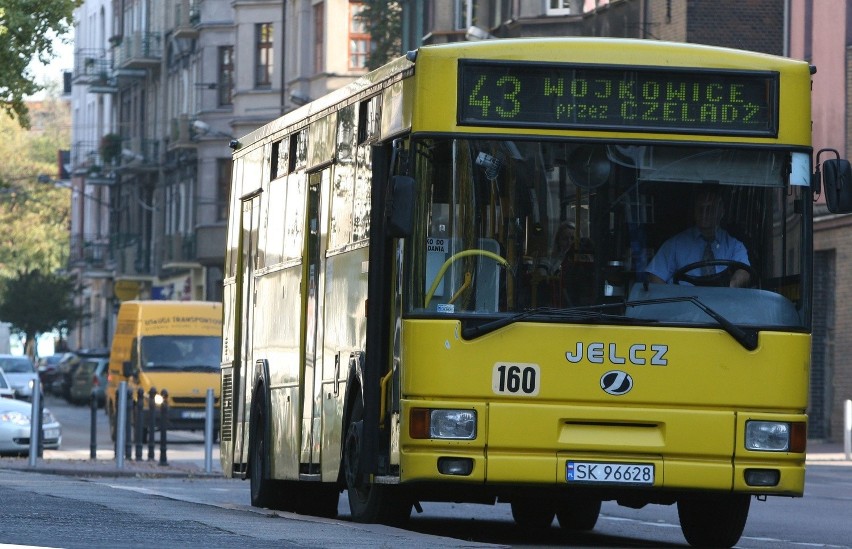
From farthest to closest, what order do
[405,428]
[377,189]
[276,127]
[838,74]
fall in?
[838,74] < [276,127] < [377,189] < [405,428]

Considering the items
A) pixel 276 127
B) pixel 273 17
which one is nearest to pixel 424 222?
pixel 276 127

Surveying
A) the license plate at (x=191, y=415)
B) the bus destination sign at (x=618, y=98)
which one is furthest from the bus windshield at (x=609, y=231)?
the license plate at (x=191, y=415)

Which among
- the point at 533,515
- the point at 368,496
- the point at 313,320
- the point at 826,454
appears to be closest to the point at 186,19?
the point at 826,454

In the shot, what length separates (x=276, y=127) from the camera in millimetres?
17766

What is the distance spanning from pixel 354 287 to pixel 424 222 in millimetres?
1673

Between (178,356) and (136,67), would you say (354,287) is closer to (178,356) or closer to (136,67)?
(178,356)

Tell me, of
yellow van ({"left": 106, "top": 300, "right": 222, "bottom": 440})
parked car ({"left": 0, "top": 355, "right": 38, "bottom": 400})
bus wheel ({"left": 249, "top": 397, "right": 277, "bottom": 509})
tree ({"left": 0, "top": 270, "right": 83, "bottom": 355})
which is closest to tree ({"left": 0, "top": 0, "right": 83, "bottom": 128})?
yellow van ({"left": 106, "top": 300, "right": 222, "bottom": 440})

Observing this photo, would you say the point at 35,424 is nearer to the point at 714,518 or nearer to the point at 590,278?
the point at 714,518

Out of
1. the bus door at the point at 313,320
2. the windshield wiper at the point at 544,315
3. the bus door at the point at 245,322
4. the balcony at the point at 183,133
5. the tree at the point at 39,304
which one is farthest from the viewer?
the tree at the point at 39,304

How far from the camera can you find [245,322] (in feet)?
62.4

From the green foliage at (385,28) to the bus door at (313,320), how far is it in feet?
126

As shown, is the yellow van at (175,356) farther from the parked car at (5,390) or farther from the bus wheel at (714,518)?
the bus wheel at (714,518)

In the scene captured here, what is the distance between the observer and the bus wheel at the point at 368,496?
13.6m

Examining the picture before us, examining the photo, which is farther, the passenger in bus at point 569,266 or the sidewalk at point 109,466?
the sidewalk at point 109,466
